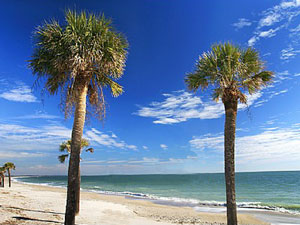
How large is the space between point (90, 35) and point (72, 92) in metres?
2.24

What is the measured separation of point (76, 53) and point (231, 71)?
5509 millimetres

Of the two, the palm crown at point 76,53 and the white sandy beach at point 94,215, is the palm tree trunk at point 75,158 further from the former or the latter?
the white sandy beach at point 94,215

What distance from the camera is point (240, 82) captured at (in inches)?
304

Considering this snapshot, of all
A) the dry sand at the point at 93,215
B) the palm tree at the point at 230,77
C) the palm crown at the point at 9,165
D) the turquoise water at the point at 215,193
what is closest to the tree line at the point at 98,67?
the palm tree at the point at 230,77

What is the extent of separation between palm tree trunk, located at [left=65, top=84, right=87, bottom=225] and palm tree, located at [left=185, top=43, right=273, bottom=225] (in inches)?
178

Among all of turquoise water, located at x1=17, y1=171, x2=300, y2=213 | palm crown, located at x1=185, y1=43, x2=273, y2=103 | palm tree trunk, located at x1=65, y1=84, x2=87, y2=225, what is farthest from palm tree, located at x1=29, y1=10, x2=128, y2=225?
turquoise water, located at x1=17, y1=171, x2=300, y2=213

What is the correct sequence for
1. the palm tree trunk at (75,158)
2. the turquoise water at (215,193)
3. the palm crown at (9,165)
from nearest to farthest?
the palm tree trunk at (75,158) < the turquoise water at (215,193) < the palm crown at (9,165)

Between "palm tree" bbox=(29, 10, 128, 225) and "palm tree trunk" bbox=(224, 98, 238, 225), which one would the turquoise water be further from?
"palm tree" bbox=(29, 10, 128, 225)

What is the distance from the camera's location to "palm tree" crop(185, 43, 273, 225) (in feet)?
23.9

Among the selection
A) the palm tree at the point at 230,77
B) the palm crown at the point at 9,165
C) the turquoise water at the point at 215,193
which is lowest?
the turquoise water at the point at 215,193

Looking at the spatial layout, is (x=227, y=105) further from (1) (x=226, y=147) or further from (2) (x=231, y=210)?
(2) (x=231, y=210)

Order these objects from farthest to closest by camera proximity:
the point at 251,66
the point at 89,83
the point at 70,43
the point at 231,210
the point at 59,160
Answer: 1. the point at 59,160
2. the point at 89,83
3. the point at 251,66
4. the point at 70,43
5. the point at 231,210

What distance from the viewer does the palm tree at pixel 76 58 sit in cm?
711

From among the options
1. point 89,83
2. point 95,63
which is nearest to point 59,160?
point 89,83
